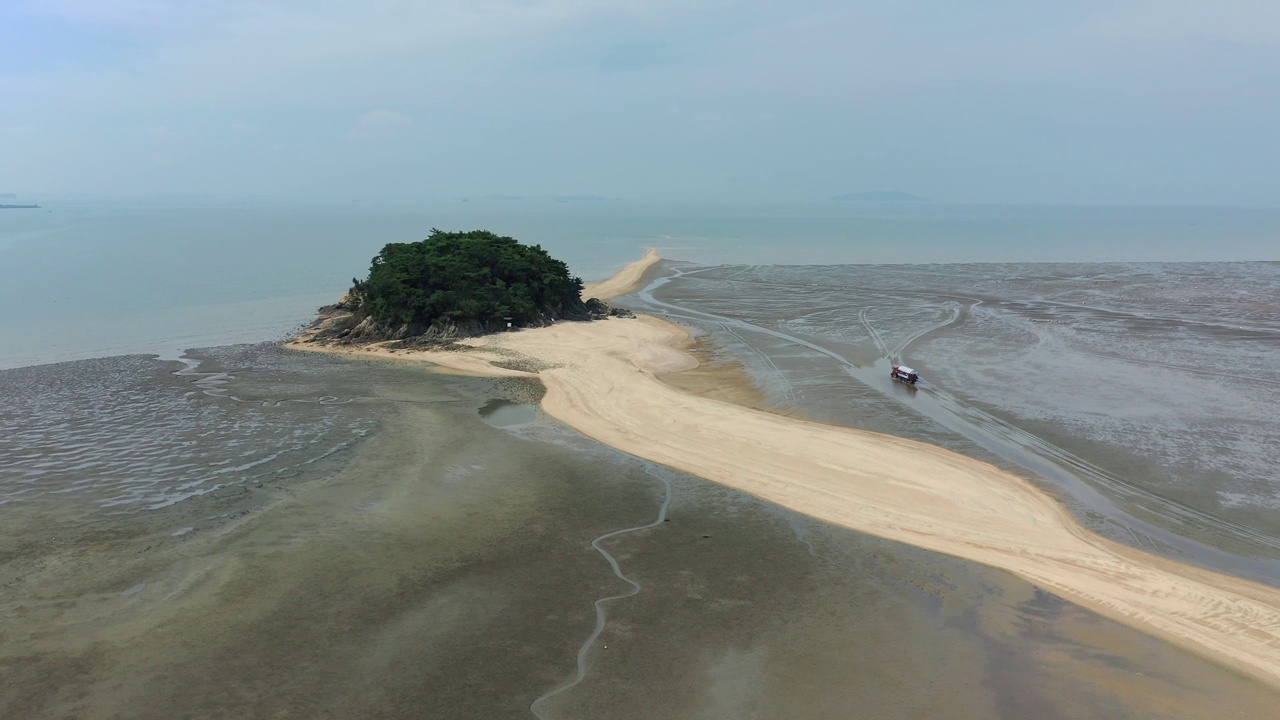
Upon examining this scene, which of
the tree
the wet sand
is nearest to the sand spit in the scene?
the tree

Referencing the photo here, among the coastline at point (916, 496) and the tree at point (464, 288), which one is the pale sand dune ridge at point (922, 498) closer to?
the coastline at point (916, 496)

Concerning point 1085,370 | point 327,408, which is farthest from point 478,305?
point 1085,370

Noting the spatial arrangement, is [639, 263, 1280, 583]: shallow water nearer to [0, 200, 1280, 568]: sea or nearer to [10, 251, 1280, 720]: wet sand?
[0, 200, 1280, 568]: sea

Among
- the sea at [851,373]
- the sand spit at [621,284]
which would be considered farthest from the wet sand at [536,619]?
the sand spit at [621,284]

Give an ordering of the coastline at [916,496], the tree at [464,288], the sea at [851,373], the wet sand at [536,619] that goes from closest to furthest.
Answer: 1. the wet sand at [536,619]
2. the coastline at [916,496]
3. the sea at [851,373]
4. the tree at [464,288]

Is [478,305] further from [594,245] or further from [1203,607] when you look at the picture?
[594,245]

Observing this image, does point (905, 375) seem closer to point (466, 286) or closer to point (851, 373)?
point (851, 373)

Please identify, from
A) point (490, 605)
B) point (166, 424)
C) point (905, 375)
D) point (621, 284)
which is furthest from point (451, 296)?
point (490, 605)

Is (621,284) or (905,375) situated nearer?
(905,375)
